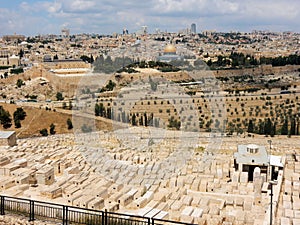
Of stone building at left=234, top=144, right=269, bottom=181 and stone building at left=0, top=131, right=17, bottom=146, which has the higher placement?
stone building at left=234, top=144, right=269, bottom=181

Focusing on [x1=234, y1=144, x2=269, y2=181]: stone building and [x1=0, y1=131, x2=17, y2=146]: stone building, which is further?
[x1=0, y1=131, x2=17, y2=146]: stone building

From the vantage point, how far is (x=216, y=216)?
237 inches

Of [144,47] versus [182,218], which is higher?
[144,47]

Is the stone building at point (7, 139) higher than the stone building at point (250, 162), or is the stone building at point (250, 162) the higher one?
the stone building at point (250, 162)

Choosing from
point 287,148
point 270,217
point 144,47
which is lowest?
point 287,148

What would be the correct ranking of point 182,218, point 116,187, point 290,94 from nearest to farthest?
point 182,218 < point 116,187 < point 290,94

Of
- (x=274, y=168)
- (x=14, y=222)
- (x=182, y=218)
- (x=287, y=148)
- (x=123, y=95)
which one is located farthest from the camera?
(x=123, y=95)

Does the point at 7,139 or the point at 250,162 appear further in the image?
the point at 7,139

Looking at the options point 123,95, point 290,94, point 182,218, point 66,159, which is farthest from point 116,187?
point 290,94

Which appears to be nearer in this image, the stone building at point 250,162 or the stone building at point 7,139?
the stone building at point 250,162

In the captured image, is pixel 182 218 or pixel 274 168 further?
pixel 274 168

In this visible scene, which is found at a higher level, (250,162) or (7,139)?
(250,162)

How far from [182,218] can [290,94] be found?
21.5 m

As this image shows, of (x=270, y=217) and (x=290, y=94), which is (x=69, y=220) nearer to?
(x=270, y=217)
